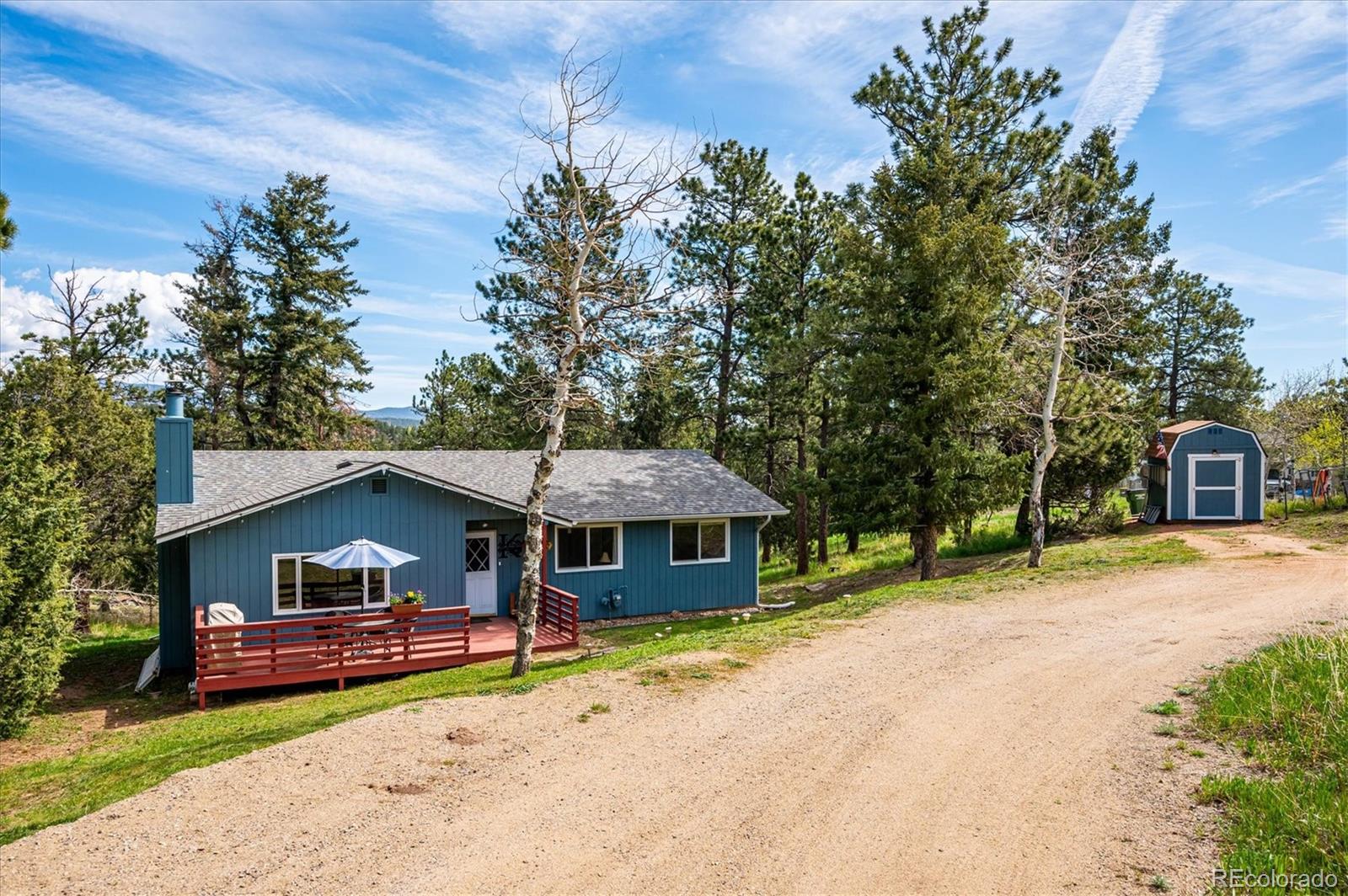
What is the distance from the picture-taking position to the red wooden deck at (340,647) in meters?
11.5

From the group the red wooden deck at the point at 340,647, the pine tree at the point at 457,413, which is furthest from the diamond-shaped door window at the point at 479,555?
the pine tree at the point at 457,413

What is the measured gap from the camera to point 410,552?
47.2ft

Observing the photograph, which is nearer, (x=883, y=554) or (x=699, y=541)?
(x=699, y=541)

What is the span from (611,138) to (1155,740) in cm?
941

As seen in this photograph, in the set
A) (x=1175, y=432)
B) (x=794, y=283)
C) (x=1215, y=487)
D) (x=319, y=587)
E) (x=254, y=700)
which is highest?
(x=794, y=283)

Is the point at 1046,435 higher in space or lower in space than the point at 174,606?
higher

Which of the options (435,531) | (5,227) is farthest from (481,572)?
(5,227)

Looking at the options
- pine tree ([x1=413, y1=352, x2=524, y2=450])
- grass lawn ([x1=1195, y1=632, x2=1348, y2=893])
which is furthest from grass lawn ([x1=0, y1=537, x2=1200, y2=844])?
pine tree ([x1=413, y1=352, x2=524, y2=450])

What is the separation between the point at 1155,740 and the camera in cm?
656

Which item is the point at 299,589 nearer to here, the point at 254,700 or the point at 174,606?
the point at 254,700

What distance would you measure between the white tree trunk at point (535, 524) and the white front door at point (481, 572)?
491cm

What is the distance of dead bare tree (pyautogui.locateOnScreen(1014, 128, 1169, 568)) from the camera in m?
17.0

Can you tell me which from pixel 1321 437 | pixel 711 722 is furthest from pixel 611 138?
pixel 1321 437

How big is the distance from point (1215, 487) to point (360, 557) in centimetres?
2489
